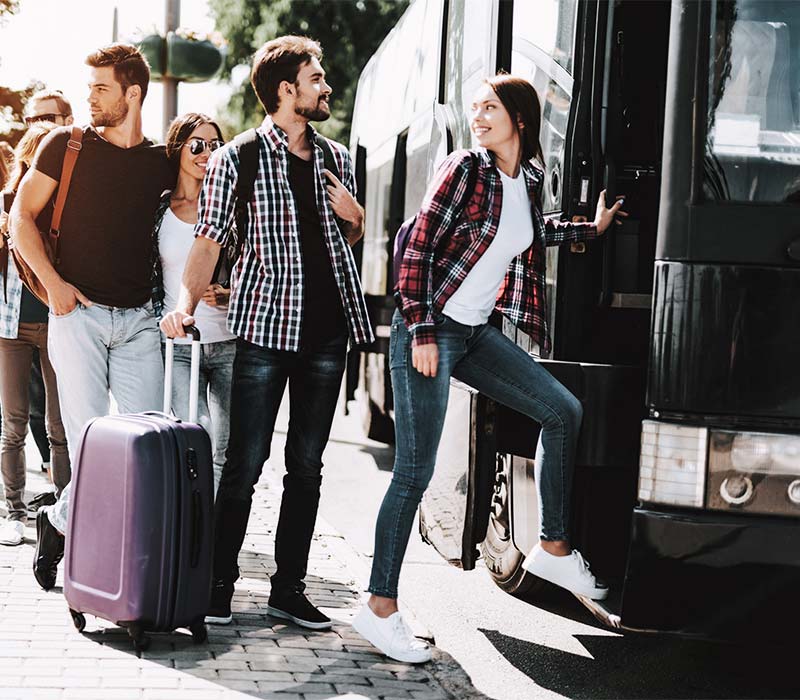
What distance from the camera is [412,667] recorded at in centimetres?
437

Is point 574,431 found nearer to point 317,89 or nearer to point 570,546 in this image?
point 570,546

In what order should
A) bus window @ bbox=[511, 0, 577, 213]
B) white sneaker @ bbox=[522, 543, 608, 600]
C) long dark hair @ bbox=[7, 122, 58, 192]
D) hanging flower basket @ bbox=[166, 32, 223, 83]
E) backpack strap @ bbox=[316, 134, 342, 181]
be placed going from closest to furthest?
white sneaker @ bbox=[522, 543, 608, 600]
bus window @ bbox=[511, 0, 577, 213]
backpack strap @ bbox=[316, 134, 342, 181]
long dark hair @ bbox=[7, 122, 58, 192]
hanging flower basket @ bbox=[166, 32, 223, 83]

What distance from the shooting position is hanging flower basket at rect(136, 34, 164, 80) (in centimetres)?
1134

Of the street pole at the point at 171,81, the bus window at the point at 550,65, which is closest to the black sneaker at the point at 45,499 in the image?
the bus window at the point at 550,65

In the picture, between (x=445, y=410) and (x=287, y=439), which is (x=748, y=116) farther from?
(x=287, y=439)

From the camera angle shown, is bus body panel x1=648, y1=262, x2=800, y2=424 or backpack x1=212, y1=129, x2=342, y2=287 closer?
bus body panel x1=648, y1=262, x2=800, y2=424

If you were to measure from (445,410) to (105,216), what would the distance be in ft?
5.16

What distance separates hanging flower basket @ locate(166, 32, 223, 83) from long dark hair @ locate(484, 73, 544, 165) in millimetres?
7487

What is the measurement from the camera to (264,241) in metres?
4.50

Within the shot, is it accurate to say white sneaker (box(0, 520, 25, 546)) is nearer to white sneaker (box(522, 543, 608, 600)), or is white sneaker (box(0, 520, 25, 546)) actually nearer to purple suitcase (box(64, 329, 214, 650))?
purple suitcase (box(64, 329, 214, 650))

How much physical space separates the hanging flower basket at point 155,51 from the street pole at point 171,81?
0.21 metres

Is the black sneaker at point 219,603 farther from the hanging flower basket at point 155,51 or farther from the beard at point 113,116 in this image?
the hanging flower basket at point 155,51

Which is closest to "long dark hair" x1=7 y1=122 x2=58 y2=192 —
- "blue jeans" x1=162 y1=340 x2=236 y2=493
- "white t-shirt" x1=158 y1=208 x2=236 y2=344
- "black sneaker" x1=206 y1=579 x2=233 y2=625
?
"white t-shirt" x1=158 y1=208 x2=236 y2=344

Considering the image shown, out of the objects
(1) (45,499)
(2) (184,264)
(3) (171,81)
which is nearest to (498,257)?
(2) (184,264)
